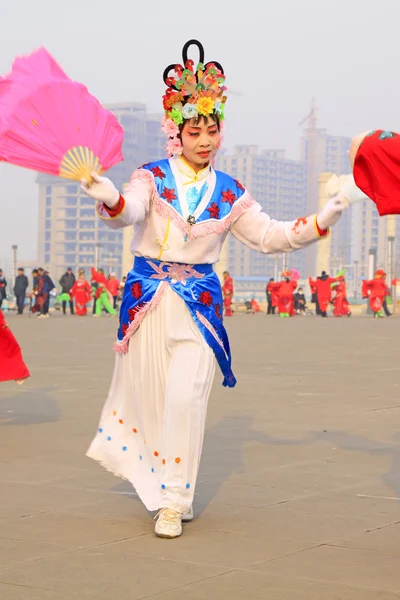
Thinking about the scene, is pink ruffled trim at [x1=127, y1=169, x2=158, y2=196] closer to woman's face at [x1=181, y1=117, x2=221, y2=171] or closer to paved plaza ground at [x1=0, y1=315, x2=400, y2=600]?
woman's face at [x1=181, y1=117, x2=221, y2=171]

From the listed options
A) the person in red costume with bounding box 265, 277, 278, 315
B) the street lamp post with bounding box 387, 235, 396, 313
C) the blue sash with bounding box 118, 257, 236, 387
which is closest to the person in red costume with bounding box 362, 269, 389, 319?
the person in red costume with bounding box 265, 277, 278, 315

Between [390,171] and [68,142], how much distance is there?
1531 millimetres

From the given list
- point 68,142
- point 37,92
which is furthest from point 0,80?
point 68,142

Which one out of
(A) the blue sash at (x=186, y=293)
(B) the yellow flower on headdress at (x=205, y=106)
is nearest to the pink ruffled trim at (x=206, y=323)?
(A) the blue sash at (x=186, y=293)

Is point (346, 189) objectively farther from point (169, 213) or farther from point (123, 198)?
point (123, 198)

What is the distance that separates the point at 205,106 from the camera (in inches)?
234

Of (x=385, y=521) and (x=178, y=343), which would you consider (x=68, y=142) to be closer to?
(x=178, y=343)

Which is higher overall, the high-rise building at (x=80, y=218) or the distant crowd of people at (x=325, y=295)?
the high-rise building at (x=80, y=218)

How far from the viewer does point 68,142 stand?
18.6ft

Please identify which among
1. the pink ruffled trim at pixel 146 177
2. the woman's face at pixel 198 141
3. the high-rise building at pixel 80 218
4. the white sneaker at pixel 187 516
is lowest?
the white sneaker at pixel 187 516

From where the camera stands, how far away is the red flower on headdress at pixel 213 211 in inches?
233

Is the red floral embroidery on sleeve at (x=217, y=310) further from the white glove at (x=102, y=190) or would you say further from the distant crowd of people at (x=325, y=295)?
the distant crowd of people at (x=325, y=295)

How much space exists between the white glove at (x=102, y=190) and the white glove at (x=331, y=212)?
100cm

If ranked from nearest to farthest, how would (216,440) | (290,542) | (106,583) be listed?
1. (106,583)
2. (290,542)
3. (216,440)
